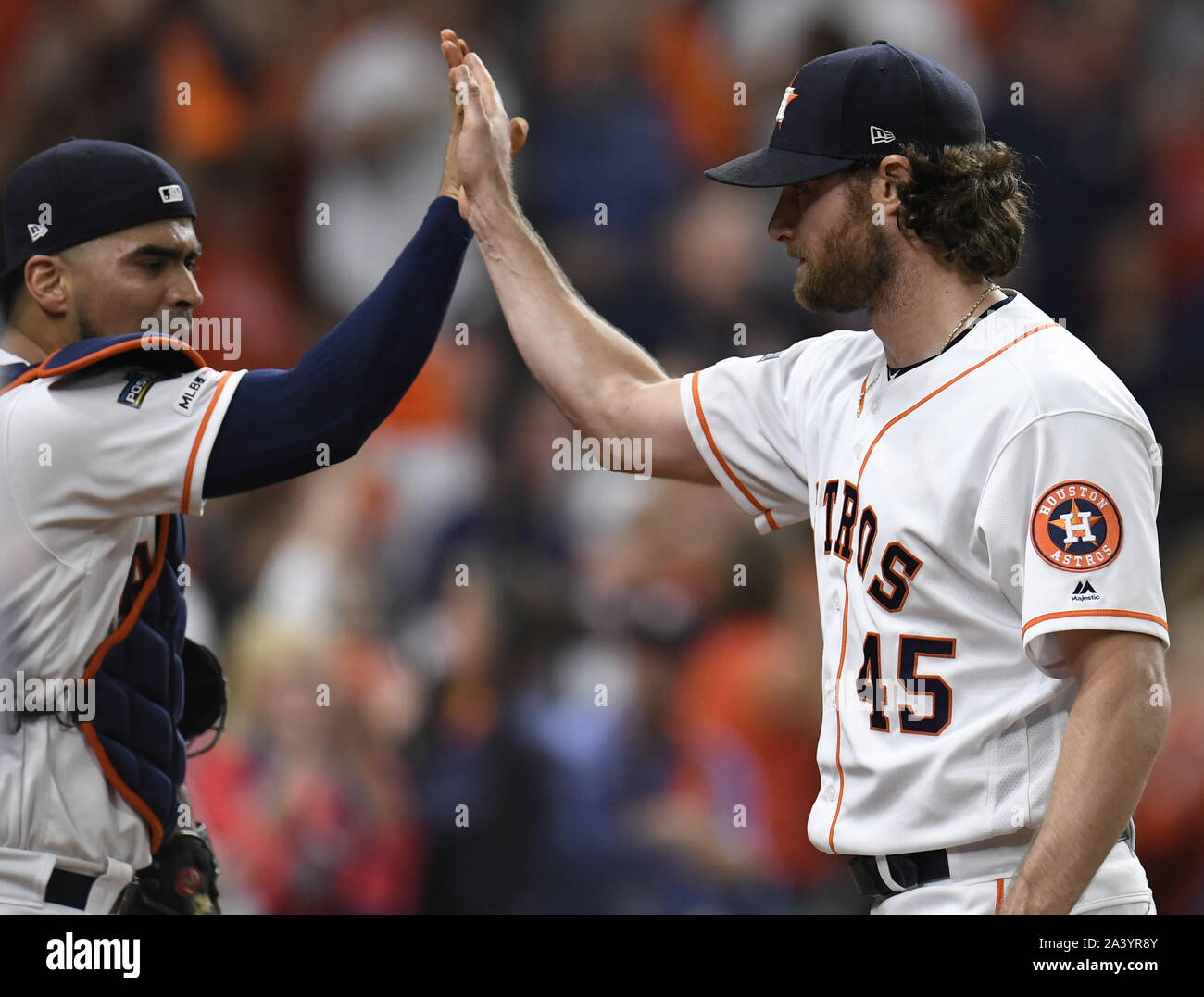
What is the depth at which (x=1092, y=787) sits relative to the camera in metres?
1.94

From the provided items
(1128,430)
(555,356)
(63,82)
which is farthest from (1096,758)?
(63,82)

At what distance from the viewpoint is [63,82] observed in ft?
19.3

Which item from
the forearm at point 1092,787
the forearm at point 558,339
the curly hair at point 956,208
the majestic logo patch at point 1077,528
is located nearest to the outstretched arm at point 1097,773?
→ the forearm at point 1092,787

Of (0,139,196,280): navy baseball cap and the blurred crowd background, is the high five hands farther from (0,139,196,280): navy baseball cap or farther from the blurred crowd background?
the blurred crowd background

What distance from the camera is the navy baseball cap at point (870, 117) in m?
2.38

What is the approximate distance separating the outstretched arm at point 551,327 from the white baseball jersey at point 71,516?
25.7 inches

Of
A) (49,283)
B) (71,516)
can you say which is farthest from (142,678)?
(49,283)

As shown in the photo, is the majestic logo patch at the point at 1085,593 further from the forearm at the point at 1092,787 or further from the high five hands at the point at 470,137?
the high five hands at the point at 470,137

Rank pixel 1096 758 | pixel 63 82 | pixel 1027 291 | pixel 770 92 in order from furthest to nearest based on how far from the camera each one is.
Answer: pixel 63 82 < pixel 770 92 < pixel 1027 291 < pixel 1096 758

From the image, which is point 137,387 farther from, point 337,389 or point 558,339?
point 558,339

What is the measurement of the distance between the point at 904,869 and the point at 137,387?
142cm

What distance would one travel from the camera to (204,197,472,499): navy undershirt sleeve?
2270mm
